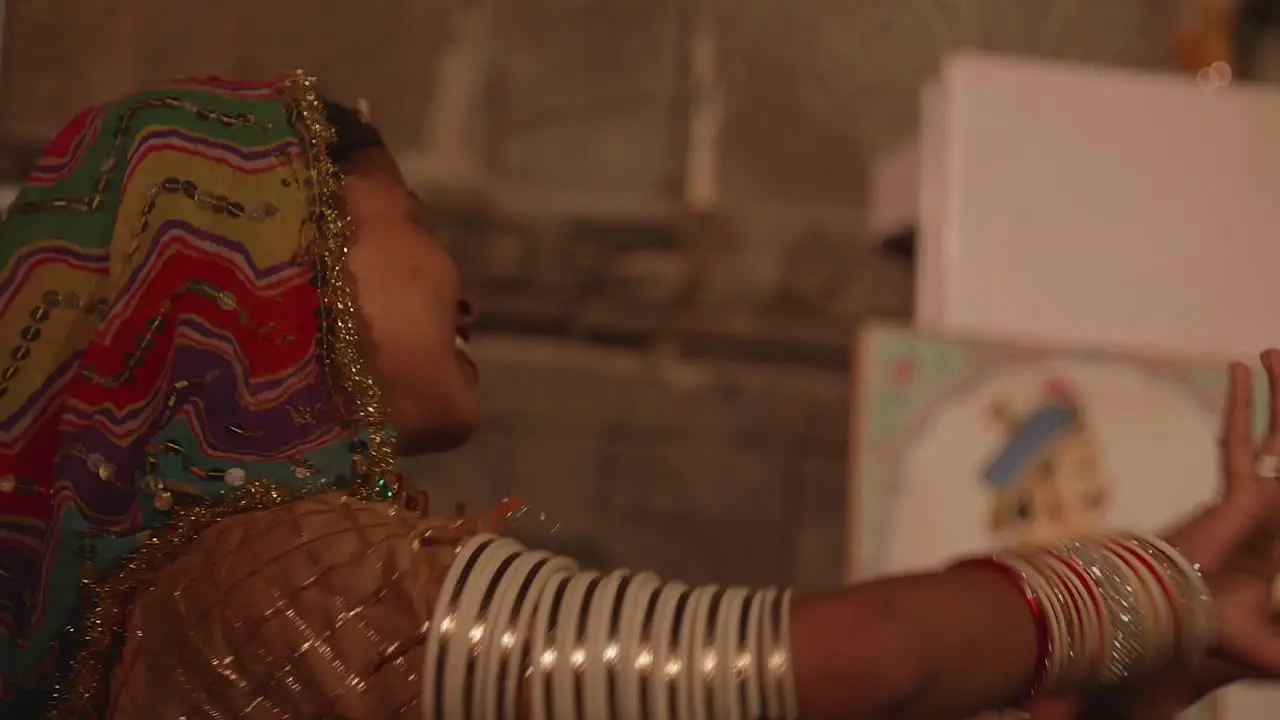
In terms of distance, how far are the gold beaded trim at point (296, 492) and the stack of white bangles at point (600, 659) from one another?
5.9 inches

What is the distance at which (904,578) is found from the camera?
0.52 meters

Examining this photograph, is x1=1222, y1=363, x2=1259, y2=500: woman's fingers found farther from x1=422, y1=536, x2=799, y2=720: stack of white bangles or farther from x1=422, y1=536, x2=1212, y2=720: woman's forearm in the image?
x1=422, y1=536, x2=799, y2=720: stack of white bangles

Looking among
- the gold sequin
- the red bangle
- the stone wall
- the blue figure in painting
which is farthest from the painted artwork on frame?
the gold sequin

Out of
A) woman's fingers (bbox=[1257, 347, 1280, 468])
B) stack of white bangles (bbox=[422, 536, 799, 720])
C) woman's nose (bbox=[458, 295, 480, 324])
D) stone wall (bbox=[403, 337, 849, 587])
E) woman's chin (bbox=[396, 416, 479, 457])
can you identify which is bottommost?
stone wall (bbox=[403, 337, 849, 587])

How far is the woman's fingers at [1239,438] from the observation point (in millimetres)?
624

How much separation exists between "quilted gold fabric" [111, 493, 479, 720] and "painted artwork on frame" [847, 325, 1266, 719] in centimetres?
64

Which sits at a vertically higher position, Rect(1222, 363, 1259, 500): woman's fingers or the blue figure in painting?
Rect(1222, 363, 1259, 500): woman's fingers

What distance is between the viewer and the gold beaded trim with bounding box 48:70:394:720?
0.59 meters

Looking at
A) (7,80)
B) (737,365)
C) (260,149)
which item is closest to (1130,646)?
(260,149)

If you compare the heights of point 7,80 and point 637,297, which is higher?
point 7,80

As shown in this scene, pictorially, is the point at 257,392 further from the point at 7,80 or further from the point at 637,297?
the point at 7,80

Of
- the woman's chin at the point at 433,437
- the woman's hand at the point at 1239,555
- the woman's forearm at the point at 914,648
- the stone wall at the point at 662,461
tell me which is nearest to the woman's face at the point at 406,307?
the woman's chin at the point at 433,437

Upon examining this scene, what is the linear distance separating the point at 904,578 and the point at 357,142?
469 mm

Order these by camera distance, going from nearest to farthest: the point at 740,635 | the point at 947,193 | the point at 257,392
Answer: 1. the point at 740,635
2. the point at 257,392
3. the point at 947,193
